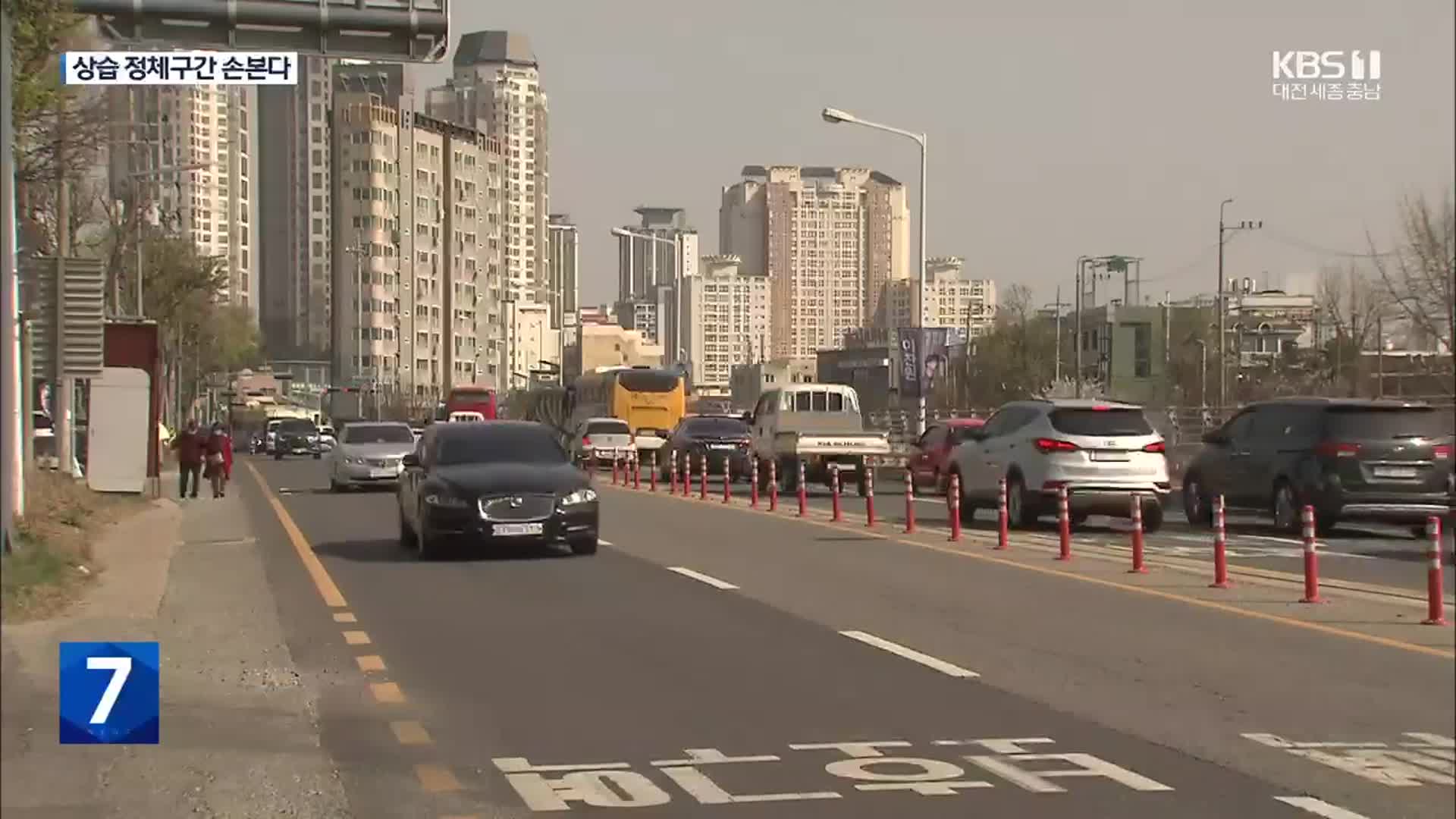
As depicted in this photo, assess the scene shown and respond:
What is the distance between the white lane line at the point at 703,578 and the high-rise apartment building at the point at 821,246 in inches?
2070

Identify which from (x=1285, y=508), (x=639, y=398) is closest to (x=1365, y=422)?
(x=1285, y=508)

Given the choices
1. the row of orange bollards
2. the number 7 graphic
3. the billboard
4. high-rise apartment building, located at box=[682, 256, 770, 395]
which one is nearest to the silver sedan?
the row of orange bollards

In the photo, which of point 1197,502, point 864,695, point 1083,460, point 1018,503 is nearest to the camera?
point 864,695

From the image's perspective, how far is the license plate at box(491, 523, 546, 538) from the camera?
20.1 meters

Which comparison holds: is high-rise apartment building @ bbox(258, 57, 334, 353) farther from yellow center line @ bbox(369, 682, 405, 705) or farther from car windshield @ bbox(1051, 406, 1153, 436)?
yellow center line @ bbox(369, 682, 405, 705)

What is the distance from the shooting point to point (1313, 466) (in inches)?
905

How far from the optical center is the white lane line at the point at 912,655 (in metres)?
11.4

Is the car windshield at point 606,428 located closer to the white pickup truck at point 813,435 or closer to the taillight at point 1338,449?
the white pickup truck at point 813,435

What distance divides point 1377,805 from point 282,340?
474ft

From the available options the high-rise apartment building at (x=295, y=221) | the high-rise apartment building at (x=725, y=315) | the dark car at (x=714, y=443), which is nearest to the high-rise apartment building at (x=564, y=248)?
the dark car at (x=714, y=443)

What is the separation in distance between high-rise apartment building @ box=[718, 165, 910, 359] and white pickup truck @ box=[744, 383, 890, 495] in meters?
29.9

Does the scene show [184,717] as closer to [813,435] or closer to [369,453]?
[813,435]

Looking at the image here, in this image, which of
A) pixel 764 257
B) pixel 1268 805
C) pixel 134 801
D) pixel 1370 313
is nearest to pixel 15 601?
pixel 134 801

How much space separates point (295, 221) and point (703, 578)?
354 ft
